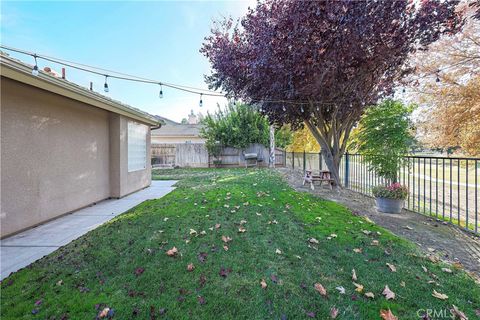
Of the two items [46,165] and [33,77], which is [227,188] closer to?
[46,165]

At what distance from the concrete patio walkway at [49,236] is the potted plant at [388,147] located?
605 centimetres

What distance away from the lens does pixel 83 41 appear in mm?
6562

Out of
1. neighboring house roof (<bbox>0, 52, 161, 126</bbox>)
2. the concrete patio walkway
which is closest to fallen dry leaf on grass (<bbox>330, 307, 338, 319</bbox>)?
the concrete patio walkway

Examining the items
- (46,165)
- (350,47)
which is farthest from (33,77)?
(350,47)

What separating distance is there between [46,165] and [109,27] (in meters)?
5.19

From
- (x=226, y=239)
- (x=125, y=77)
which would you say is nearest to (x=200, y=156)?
(x=125, y=77)

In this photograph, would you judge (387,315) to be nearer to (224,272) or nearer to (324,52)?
(224,272)

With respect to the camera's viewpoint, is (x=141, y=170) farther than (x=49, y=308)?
Yes

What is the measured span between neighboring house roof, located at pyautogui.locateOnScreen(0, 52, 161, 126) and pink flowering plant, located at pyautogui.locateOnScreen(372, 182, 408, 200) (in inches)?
264

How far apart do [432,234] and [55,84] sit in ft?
22.6

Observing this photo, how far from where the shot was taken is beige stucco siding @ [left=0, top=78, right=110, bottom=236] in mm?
3439

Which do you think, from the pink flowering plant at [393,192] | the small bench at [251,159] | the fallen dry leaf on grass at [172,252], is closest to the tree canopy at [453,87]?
the pink flowering plant at [393,192]

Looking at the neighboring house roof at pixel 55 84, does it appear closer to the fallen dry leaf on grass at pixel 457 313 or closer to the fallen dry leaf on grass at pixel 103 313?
the fallen dry leaf on grass at pixel 103 313

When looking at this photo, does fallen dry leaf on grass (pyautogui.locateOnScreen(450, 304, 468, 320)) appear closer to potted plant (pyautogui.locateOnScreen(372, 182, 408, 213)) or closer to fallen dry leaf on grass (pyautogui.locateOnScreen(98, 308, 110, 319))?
fallen dry leaf on grass (pyautogui.locateOnScreen(98, 308, 110, 319))
